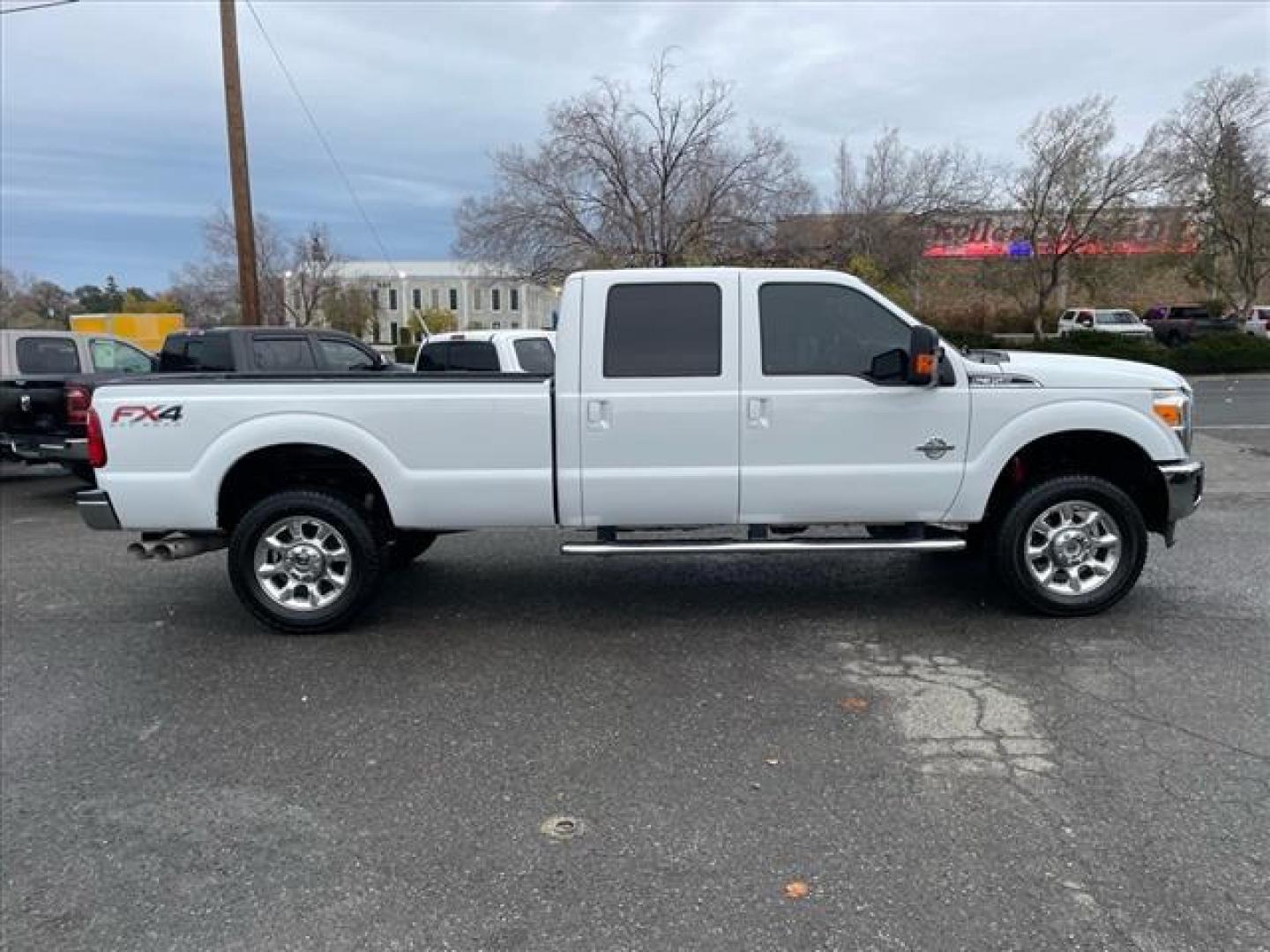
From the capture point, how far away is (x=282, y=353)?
11.0 m

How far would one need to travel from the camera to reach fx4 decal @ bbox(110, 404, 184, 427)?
493 cm

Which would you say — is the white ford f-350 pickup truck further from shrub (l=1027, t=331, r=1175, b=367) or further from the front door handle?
shrub (l=1027, t=331, r=1175, b=367)

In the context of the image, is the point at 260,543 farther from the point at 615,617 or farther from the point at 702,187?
the point at 702,187

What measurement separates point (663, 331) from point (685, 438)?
620 mm

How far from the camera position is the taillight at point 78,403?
9.17 m

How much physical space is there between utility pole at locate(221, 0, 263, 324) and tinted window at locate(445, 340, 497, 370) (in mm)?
5989

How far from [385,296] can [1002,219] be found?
83.4m

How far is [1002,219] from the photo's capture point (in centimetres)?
4212

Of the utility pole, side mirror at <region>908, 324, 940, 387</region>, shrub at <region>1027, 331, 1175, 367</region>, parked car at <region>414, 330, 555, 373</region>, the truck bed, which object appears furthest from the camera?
Result: shrub at <region>1027, 331, 1175, 367</region>

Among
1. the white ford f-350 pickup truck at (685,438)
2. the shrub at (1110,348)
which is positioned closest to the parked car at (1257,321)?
the shrub at (1110,348)

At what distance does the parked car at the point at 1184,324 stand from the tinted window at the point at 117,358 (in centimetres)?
3607

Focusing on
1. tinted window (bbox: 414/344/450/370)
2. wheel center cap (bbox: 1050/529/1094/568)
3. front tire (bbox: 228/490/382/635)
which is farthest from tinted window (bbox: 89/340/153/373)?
wheel center cap (bbox: 1050/529/1094/568)

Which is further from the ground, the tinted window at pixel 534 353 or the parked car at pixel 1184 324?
the parked car at pixel 1184 324

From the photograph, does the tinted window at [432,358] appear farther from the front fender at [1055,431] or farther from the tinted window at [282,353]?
the front fender at [1055,431]
